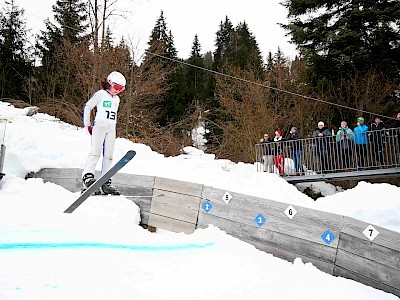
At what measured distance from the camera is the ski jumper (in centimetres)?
536

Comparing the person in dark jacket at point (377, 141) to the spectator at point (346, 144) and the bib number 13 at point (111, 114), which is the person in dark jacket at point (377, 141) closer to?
the spectator at point (346, 144)

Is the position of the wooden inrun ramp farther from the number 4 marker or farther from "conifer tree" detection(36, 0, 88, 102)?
"conifer tree" detection(36, 0, 88, 102)

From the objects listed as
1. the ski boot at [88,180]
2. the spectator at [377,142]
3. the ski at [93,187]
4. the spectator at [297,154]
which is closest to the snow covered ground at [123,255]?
the ski at [93,187]

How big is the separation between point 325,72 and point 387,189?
11.3 metres

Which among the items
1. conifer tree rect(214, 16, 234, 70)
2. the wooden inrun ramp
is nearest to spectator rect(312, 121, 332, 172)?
the wooden inrun ramp

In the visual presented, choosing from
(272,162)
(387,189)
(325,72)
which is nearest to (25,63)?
(325,72)

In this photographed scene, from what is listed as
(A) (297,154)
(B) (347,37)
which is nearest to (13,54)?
(B) (347,37)

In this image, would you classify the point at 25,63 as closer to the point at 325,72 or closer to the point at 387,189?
the point at 325,72

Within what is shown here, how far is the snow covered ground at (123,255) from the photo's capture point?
276 cm

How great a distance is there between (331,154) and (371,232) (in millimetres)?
6303

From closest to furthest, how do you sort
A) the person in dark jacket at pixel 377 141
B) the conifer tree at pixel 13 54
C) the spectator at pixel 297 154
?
1. the person in dark jacket at pixel 377 141
2. the spectator at pixel 297 154
3. the conifer tree at pixel 13 54

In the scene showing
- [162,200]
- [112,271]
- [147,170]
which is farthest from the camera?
[147,170]

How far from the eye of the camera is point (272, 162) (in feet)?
35.9

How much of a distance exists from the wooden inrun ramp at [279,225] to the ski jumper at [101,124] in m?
0.78
